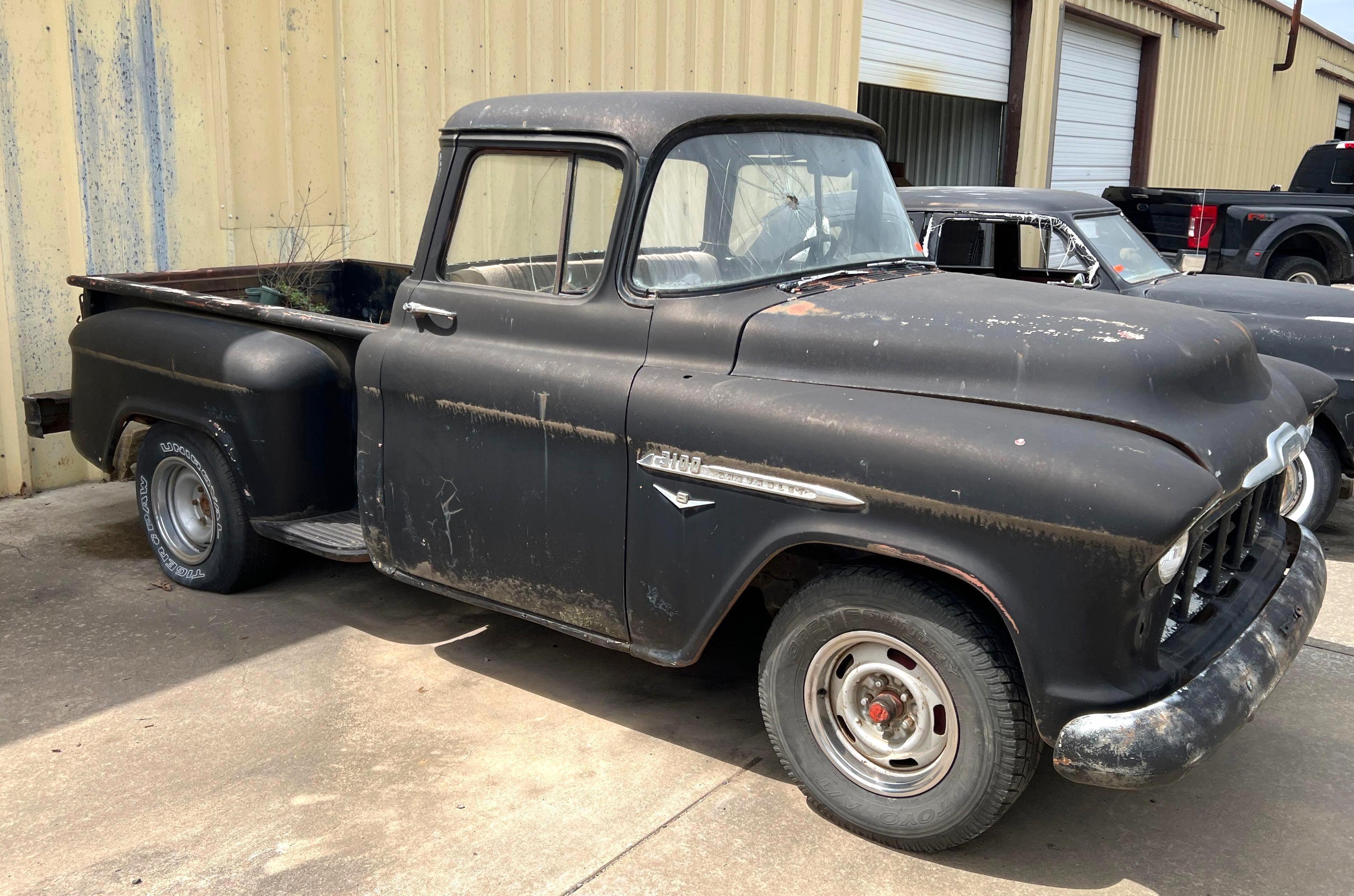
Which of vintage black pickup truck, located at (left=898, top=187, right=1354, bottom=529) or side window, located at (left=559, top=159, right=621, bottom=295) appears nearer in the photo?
side window, located at (left=559, top=159, right=621, bottom=295)

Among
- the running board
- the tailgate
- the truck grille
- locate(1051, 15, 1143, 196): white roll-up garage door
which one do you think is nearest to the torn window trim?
the truck grille

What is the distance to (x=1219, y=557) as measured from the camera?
3109 millimetres

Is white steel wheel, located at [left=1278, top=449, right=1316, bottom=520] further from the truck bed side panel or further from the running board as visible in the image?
the truck bed side panel

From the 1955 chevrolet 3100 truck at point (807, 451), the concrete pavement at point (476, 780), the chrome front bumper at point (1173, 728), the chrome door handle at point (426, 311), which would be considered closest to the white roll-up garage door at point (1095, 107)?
the concrete pavement at point (476, 780)

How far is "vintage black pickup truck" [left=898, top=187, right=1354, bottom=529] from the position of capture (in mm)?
5406

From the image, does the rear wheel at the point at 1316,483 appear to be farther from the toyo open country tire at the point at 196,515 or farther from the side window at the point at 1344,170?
the side window at the point at 1344,170

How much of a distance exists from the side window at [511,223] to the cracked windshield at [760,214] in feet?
1.21

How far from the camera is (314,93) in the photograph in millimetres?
6922

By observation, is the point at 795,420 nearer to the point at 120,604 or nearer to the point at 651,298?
the point at 651,298

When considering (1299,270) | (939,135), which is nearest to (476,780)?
(1299,270)

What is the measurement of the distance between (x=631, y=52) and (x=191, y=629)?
6007 mm

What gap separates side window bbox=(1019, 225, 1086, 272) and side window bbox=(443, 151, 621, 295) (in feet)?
11.9

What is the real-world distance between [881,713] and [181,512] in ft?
10.5

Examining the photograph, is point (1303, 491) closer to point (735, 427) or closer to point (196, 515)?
point (735, 427)
